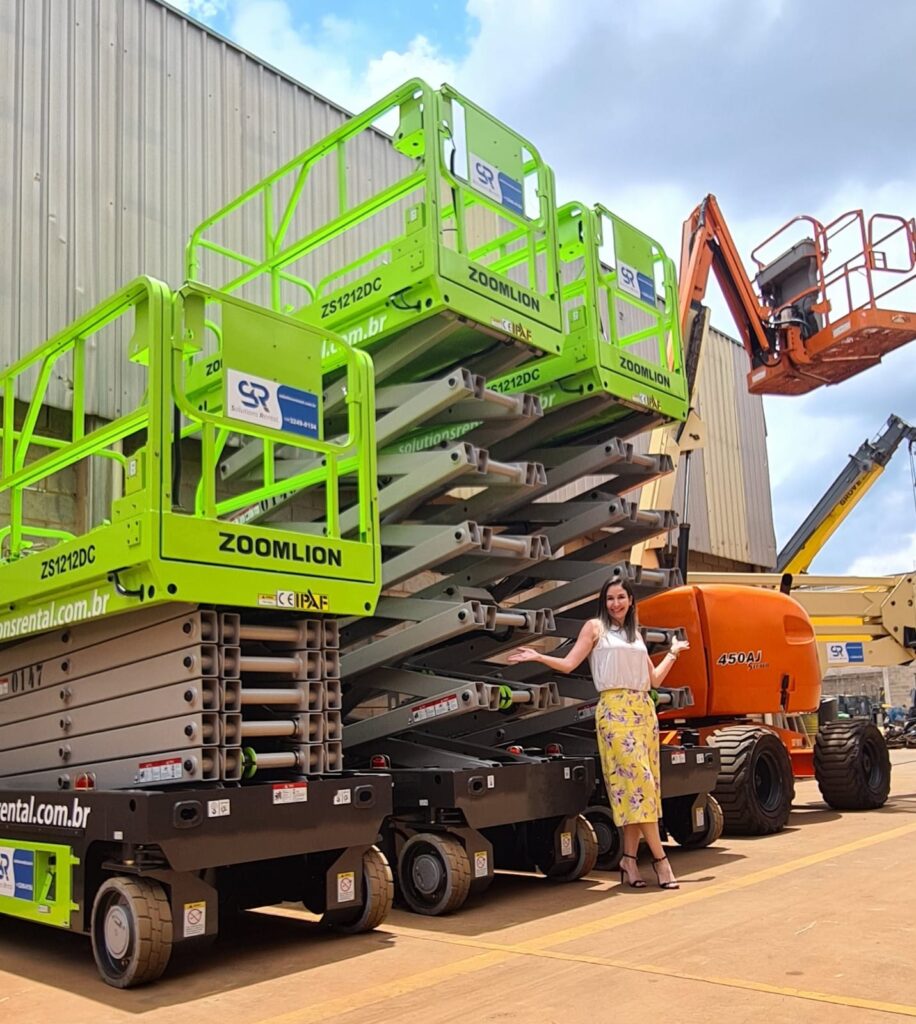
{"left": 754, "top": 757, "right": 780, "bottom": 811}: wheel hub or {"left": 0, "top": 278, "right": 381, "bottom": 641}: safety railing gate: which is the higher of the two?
{"left": 0, "top": 278, "right": 381, "bottom": 641}: safety railing gate

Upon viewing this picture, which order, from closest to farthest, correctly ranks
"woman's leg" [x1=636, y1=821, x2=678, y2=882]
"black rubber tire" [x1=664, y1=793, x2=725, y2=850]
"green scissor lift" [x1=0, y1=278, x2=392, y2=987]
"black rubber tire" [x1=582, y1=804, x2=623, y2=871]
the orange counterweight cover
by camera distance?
"green scissor lift" [x1=0, y1=278, x2=392, y2=987]
"woman's leg" [x1=636, y1=821, x2=678, y2=882]
"black rubber tire" [x1=582, y1=804, x2=623, y2=871]
"black rubber tire" [x1=664, y1=793, x2=725, y2=850]
the orange counterweight cover

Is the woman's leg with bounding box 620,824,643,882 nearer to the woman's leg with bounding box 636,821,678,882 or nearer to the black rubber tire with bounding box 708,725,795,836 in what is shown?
the woman's leg with bounding box 636,821,678,882

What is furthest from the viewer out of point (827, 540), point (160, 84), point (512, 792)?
point (827, 540)

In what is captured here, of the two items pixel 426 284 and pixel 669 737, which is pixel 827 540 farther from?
pixel 426 284

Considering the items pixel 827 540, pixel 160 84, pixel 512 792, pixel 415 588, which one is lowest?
pixel 512 792

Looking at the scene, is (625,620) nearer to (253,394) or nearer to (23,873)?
(253,394)

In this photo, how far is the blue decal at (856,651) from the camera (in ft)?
45.0

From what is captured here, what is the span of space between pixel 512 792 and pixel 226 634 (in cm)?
236

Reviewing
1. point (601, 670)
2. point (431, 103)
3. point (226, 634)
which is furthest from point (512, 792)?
point (431, 103)

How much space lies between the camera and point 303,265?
11523mm

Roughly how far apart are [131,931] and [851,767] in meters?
8.41

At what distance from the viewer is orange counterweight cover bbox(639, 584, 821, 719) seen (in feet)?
33.3

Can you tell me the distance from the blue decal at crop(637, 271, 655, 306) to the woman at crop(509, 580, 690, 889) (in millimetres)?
3229

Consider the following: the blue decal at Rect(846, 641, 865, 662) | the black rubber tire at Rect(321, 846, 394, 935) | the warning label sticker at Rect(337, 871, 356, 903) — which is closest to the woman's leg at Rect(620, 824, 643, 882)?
the black rubber tire at Rect(321, 846, 394, 935)
